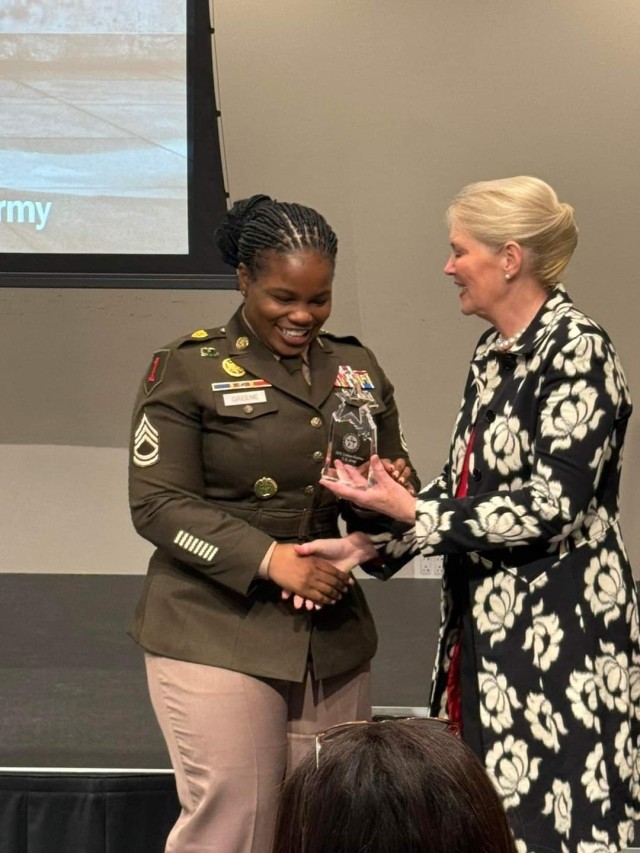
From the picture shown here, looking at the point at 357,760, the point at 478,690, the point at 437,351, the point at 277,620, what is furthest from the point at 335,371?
the point at 437,351

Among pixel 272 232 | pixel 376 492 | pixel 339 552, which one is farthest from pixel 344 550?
pixel 272 232

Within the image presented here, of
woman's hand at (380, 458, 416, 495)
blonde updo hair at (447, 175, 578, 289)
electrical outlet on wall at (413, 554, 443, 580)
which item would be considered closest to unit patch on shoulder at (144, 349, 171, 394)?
woman's hand at (380, 458, 416, 495)

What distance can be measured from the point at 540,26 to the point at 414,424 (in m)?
1.57

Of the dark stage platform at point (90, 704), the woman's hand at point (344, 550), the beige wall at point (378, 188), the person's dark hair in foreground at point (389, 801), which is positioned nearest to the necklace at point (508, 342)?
the woman's hand at point (344, 550)

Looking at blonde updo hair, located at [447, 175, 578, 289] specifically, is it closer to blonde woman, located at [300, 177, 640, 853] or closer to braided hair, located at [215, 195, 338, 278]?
Answer: blonde woman, located at [300, 177, 640, 853]

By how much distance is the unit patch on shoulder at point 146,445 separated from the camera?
1951mm

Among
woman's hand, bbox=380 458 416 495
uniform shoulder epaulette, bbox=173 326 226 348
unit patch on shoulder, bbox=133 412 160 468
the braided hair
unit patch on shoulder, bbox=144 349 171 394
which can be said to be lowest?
woman's hand, bbox=380 458 416 495

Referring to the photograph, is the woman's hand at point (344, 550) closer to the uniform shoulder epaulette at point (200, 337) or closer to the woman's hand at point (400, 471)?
the woman's hand at point (400, 471)

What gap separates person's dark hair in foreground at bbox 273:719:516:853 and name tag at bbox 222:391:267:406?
102 centimetres

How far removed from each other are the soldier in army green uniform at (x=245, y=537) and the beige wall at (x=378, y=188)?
261 centimetres

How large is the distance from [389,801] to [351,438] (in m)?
1.01

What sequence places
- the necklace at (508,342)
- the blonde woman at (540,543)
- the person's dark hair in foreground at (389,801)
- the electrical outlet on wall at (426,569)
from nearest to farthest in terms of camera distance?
the person's dark hair in foreground at (389,801) < the blonde woman at (540,543) < the necklace at (508,342) < the electrical outlet on wall at (426,569)

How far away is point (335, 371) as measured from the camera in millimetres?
2076

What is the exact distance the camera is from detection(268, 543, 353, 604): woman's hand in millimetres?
1913
